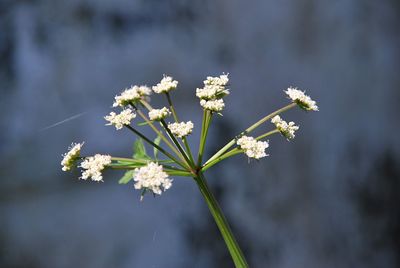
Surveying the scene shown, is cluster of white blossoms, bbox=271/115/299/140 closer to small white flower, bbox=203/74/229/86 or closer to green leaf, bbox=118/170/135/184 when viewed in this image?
small white flower, bbox=203/74/229/86

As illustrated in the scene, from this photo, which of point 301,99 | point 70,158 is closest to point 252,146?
point 301,99

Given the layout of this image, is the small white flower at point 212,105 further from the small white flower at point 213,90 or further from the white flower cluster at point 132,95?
the white flower cluster at point 132,95

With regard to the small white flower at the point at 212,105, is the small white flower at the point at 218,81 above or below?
above

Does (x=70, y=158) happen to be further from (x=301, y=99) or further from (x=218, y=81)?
(x=301, y=99)

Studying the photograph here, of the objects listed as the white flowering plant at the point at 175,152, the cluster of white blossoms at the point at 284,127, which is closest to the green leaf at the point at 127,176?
the white flowering plant at the point at 175,152
